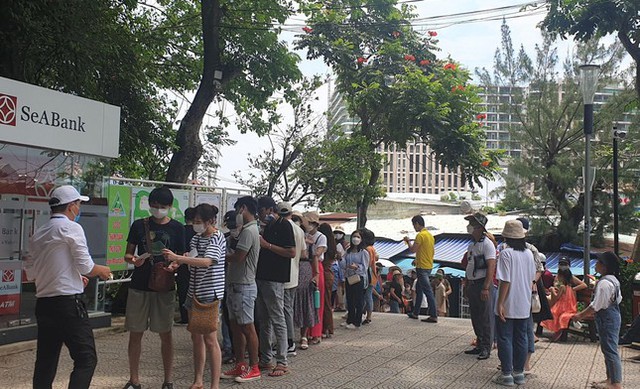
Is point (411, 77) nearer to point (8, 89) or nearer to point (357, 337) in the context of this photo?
point (357, 337)

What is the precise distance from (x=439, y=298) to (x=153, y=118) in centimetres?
744

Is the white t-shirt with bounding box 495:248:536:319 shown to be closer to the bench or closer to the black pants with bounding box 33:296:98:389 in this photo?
the bench

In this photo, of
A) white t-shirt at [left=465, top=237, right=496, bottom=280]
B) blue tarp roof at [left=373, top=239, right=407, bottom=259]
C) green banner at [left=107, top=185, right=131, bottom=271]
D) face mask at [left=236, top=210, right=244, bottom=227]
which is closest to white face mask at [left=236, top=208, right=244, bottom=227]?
face mask at [left=236, top=210, right=244, bottom=227]

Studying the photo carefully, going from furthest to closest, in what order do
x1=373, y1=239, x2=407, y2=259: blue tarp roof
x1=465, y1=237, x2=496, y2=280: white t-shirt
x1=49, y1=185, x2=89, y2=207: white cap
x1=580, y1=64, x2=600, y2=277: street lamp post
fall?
x1=373, y1=239, x2=407, y2=259: blue tarp roof
x1=580, y1=64, x2=600, y2=277: street lamp post
x1=465, y1=237, x2=496, y2=280: white t-shirt
x1=49, y1=185, x2=89, y2=207: white cap

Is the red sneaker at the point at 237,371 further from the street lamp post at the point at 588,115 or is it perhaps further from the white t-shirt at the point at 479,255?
the street lamp post at the point at 588,115

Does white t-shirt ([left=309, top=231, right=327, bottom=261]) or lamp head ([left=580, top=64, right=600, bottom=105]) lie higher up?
lamp head ([left=580, top=64, right=600, bottom=105])

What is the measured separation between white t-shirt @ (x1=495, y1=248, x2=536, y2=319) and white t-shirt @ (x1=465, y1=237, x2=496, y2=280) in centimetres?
122

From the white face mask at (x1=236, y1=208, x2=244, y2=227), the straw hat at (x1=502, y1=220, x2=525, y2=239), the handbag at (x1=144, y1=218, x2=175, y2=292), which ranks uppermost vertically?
the white face mask at (x1=236, y1=208, x2=244, y2=227)

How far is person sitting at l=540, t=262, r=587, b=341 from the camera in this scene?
11036 mm

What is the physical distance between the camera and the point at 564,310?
11.1m

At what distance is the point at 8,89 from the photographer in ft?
27.3

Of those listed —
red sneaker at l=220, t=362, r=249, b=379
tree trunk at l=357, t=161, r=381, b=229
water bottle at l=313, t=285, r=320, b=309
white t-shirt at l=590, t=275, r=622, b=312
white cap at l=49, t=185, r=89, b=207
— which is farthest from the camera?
tree trunk at l=357, t=161, r=381, b=229

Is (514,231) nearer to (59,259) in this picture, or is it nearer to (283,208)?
(283,208)

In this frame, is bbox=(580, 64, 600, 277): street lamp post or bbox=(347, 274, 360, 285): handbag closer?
bbox=(347, 274, 360, 285): handbag
